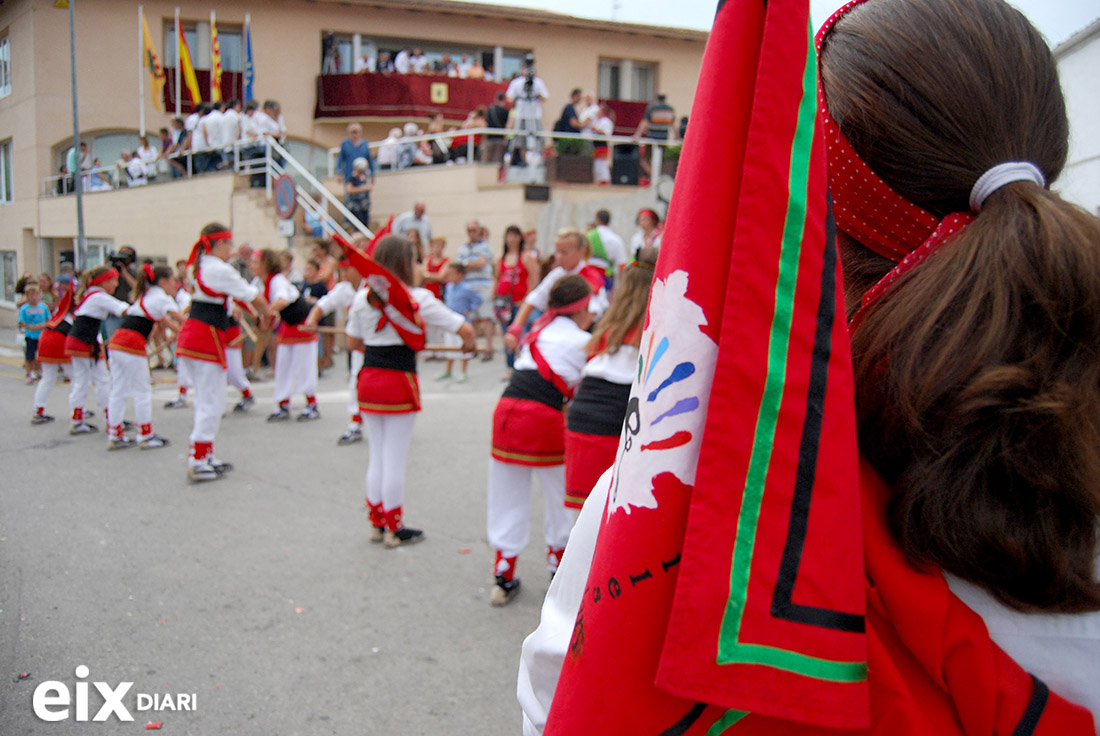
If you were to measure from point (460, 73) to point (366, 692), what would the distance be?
69.7 feet

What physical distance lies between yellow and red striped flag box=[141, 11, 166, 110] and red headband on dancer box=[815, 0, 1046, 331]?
22.4 m

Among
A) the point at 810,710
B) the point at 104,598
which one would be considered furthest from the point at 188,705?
the point at 810,710

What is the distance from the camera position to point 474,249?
12.7m

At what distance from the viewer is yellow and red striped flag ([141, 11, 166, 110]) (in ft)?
64.2

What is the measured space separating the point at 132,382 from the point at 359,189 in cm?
896

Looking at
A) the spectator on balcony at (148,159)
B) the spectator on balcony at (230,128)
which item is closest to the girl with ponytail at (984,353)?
the spectator on balcony at (230,128)

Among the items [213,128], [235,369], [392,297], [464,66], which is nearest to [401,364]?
[392,297]

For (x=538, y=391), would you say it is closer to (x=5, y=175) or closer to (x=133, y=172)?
(x=133, y=172)

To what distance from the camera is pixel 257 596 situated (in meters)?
4.39

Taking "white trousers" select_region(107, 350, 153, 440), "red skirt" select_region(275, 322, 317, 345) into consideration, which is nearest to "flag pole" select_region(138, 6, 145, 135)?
"red skirt" select_region(275, 322, 317, 345)

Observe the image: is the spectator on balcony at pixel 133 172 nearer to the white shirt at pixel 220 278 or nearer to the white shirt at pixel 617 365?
the white shirt at pixel 220 278

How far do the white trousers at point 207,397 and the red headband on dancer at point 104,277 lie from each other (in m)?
2.07

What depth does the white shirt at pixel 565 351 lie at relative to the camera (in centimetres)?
431

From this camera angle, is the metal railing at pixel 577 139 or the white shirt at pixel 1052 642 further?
the metal railing at pixel 577 139
